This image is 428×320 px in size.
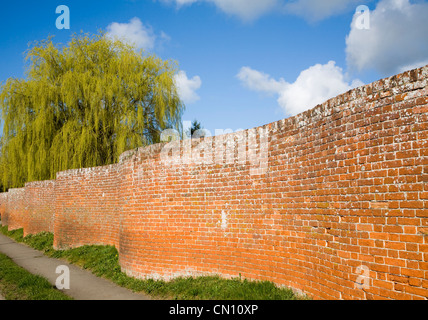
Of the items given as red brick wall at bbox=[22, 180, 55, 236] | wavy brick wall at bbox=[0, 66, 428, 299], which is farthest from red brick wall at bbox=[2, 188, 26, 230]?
wavy brick wall at bbox=[0, 66, 428, 299]

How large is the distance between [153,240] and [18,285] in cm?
323

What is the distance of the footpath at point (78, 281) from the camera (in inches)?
269

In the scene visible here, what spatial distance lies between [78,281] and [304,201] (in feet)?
20.2

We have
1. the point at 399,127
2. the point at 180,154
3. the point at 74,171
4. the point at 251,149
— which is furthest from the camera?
the point at 74,171

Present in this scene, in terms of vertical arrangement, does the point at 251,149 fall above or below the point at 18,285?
above

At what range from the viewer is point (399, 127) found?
345 centimetres

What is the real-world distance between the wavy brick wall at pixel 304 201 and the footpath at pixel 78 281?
655mm

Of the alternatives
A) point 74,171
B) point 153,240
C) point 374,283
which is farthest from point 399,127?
point 74,171

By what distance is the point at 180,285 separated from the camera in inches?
250

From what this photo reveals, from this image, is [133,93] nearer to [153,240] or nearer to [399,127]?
[153,240]

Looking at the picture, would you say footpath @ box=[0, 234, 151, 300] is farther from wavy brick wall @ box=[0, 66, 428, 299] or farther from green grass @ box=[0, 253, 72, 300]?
wavy brick wall @ box=[0, 66, 428, 299]

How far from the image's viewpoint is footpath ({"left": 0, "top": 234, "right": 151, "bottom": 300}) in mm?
6832

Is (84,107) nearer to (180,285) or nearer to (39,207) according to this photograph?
(39,207)

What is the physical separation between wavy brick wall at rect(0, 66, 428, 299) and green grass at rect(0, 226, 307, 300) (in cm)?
22
